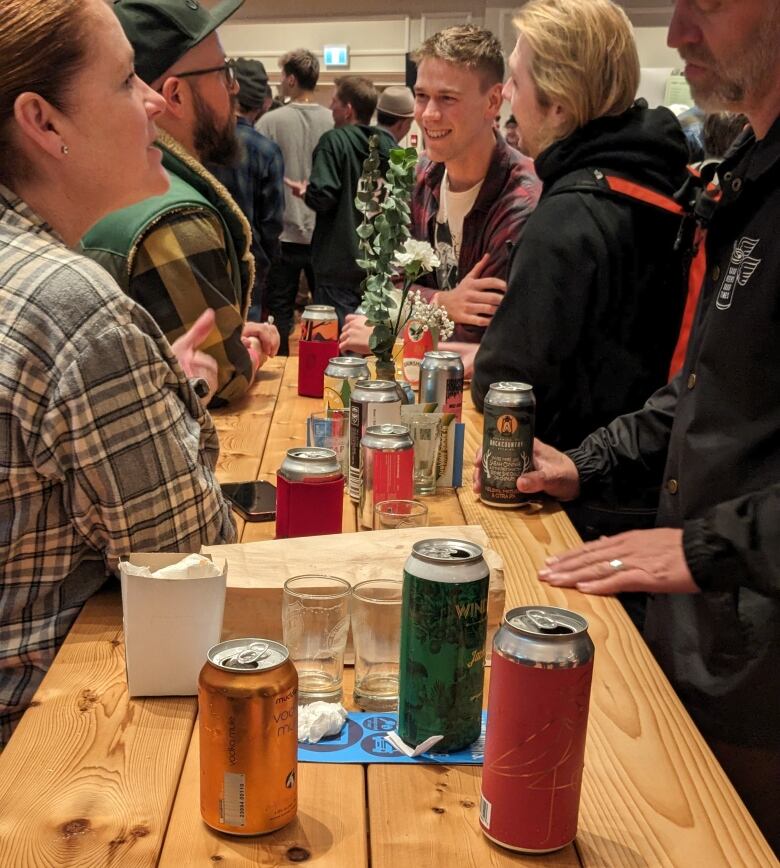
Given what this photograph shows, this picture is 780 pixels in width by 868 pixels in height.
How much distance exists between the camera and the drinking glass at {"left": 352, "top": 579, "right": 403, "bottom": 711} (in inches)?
43.7

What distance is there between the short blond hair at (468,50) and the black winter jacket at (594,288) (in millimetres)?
1089

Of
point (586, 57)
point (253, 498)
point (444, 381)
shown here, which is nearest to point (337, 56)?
point (586, 57)

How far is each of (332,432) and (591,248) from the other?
702 millimetres

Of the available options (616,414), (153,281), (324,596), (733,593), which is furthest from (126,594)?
(616,414)

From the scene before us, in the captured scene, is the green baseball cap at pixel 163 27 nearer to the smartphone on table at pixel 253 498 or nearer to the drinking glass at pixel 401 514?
the smartphone on table at pixel 253 498

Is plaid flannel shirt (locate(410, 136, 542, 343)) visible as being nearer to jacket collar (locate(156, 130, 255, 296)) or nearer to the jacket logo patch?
jacket collar (locate(156, 130, 255, 296))

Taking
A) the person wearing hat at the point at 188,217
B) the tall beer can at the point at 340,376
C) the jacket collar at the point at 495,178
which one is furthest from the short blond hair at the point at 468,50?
the tall beer can at the point at 340,376

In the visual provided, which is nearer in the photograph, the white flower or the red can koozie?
the white flower

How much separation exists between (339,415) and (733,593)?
79 centimetres

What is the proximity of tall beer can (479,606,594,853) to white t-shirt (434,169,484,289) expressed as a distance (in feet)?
8.39

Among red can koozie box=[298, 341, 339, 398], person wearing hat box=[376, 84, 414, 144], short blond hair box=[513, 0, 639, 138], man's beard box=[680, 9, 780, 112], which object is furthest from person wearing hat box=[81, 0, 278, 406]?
person wearing hat box=[376, 84, 414, 144]

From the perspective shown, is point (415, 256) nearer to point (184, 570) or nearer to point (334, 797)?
point (184, 570)

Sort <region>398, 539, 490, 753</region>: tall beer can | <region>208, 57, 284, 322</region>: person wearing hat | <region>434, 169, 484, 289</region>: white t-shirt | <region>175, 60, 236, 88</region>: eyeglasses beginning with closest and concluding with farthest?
<region>398, 539, 490, 753</region>: tall beer can, <region>175, 60, 236, 88</region>: eyeglasses, <region>434, 169, 484, 289</region>: white t-shirt, <region>208, 57, 284, 322</region>: person wearing hat

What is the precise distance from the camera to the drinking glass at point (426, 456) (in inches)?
73.7
